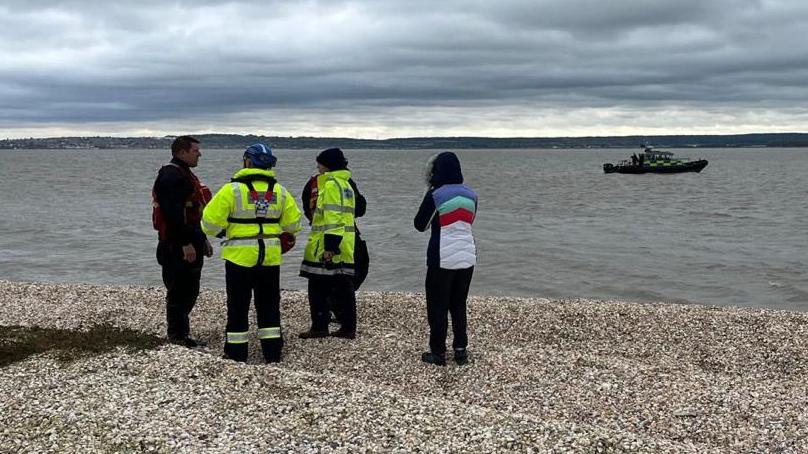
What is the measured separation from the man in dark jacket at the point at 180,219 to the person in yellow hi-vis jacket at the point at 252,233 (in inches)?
20.9

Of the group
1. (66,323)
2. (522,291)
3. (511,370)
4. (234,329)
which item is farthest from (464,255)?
(522,291)

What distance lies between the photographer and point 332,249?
7793 mm

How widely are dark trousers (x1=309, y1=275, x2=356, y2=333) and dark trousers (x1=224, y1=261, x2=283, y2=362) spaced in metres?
0.90

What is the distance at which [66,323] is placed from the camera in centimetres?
907

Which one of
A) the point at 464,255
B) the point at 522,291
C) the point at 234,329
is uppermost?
the point at 464,255

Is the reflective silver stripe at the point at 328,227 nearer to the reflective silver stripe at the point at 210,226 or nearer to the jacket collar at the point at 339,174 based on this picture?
the jacket collar at the point at 339,174

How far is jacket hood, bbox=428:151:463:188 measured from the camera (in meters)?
7.05

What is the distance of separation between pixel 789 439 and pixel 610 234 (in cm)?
1916

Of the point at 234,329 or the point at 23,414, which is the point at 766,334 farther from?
the point at 23,414

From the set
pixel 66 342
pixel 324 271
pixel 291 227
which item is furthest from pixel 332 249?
pixel 66 342

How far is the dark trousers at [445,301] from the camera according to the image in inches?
283

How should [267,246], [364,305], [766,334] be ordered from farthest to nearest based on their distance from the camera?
[364,305] < [766,334] < [267,246]

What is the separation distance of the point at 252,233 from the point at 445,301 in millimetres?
1866

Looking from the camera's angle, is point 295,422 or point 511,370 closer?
point 295,422
